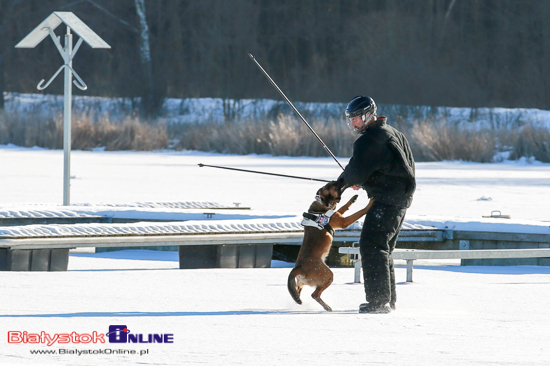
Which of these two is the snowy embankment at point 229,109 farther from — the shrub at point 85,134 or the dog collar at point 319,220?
the dog collar at point 319,220

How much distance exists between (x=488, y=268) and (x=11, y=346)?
5.18m

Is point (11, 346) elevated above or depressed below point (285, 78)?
below

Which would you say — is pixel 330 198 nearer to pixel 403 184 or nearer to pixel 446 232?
pixel 403 184

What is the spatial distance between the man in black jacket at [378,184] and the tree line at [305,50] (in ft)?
107

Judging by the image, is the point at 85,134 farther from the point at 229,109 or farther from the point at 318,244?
the point at 318,244

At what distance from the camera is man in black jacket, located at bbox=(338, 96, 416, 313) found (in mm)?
5180

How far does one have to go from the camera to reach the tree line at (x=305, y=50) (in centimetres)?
3834

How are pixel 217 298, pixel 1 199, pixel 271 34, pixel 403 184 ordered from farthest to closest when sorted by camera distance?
pixel 271 34
pixel 1 199
pixel 217 298
pixel 403 184

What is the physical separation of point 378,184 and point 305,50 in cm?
3618

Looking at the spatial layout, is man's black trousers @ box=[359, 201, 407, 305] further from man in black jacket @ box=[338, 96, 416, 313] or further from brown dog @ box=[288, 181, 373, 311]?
brown dog @ box=[288, 181, 373, 311]

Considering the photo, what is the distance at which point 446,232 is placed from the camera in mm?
8789

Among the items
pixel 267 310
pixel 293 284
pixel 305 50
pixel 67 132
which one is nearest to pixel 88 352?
pixel 267 310

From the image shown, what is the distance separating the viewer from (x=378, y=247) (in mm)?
5312

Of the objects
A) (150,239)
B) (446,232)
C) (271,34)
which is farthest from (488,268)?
(271,34)
